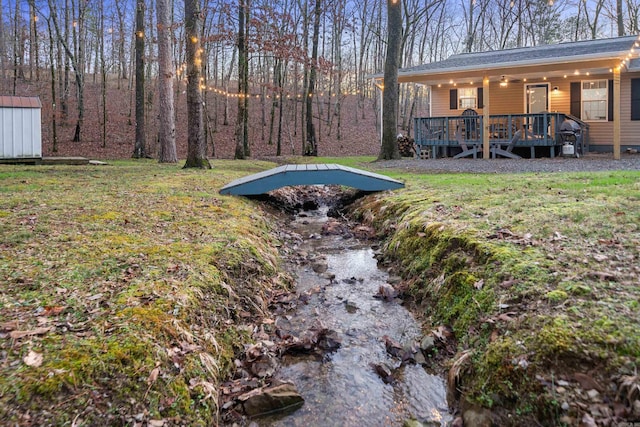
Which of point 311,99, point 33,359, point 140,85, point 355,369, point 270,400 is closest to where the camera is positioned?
point 33,359

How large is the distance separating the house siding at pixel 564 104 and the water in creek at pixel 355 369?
15.7m

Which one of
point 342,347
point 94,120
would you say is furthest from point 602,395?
point 94,120

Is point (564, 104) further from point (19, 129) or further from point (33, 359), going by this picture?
point (33, 359)

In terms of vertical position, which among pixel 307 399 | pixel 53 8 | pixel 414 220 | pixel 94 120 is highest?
pixel 53 8

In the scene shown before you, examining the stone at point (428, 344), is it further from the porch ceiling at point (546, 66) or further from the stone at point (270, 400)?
the porch ceiling at point (546, 66)

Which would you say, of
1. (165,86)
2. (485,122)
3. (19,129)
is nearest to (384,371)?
(165,86)

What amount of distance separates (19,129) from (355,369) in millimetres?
14062

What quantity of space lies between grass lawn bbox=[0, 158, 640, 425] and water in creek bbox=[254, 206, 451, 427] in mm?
239

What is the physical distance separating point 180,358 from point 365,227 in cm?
512

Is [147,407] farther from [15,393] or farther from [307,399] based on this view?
[307,399]

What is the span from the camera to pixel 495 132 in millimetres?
16109

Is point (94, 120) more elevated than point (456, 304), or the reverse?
point (94, 120)

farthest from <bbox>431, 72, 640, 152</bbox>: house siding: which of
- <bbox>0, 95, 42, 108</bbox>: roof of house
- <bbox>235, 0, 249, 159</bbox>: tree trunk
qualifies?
<bbox>0, 95, 42, 108</bbox>: roof of house

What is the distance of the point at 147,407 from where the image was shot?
223 centimetres
